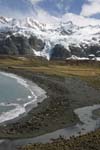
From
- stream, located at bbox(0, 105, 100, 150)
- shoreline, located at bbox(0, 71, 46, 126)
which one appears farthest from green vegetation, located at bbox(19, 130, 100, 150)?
shoreline, located at bbox(0, 71, 46, 126)

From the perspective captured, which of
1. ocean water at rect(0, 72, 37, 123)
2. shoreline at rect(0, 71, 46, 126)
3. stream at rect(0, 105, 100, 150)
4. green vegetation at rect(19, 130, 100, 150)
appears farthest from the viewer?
ocean water at rect(0, 72, 37, 123)

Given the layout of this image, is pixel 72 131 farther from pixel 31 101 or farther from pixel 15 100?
pixel 15 100

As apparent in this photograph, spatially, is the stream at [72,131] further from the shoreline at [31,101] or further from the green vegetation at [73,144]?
the shoreline at [31,101]

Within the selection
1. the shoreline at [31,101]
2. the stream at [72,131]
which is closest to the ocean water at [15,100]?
the shoreline at [31,101]

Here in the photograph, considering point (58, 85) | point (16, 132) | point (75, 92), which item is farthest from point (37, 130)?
point (58, 85)

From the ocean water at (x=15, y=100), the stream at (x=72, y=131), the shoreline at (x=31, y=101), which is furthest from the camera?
the ocean water at (x=15, y=100)

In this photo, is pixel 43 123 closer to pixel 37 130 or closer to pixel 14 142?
pixel 37 130

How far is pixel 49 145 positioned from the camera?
46.0m

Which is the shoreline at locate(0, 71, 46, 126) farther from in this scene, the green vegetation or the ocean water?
the green vegetation

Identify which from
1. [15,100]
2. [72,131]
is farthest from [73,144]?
[15,100]

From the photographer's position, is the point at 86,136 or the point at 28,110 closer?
the point at 86,136

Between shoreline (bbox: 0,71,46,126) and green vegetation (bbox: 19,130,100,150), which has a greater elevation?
green vegetation (bbox: 19,130,100,150)

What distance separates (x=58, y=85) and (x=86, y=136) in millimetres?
59256

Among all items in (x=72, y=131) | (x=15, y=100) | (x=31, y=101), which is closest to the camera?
(x=72, y=131)
